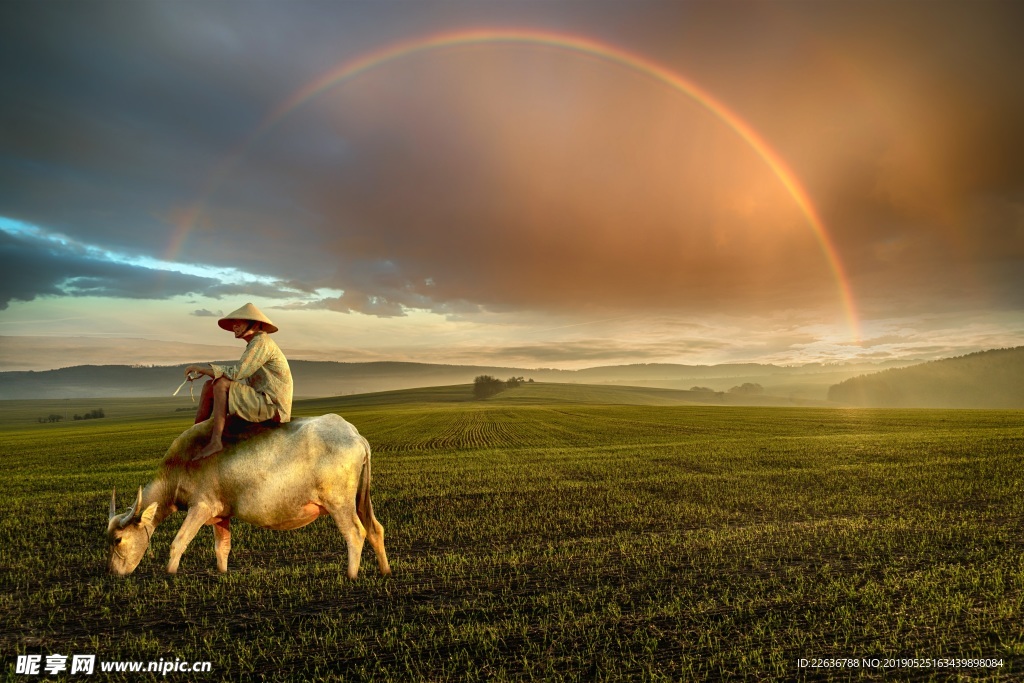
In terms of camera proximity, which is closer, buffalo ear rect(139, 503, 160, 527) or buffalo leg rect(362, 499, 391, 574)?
buffalo ear rect(139, 503, 160, 527)

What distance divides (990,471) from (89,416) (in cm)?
15913

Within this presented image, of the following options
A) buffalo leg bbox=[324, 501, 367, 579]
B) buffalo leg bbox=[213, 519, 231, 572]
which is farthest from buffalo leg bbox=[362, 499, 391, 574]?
buffalo leg bbox=[213, 519, 231, 572]

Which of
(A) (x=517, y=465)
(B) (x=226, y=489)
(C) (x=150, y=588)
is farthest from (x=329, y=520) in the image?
(A) (x=517, y=465)

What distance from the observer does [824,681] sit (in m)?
5.28

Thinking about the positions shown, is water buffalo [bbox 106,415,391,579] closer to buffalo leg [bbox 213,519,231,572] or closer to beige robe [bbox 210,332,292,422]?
beige robe [bbox 210,332,292,422]

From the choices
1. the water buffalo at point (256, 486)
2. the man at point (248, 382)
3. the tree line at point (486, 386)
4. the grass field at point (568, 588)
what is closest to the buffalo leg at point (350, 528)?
the water buffalo at point (256, 486)

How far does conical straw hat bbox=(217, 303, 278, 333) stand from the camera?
777 cm

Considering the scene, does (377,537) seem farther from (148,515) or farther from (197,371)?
(197,371)

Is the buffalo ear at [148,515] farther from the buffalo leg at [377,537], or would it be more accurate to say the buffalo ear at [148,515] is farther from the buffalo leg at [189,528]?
the buffalo leg at [377,537]

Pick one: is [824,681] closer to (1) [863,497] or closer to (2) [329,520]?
(2) [329,520]

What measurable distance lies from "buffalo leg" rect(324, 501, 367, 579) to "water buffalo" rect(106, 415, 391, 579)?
0.01 m

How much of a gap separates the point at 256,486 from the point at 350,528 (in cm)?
146

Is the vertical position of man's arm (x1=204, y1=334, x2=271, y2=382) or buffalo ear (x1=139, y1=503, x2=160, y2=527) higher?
man's arm (x1=204, y1=334, x2=271, y2=382)

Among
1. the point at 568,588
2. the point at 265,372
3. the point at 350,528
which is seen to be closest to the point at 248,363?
the point at 265,372
